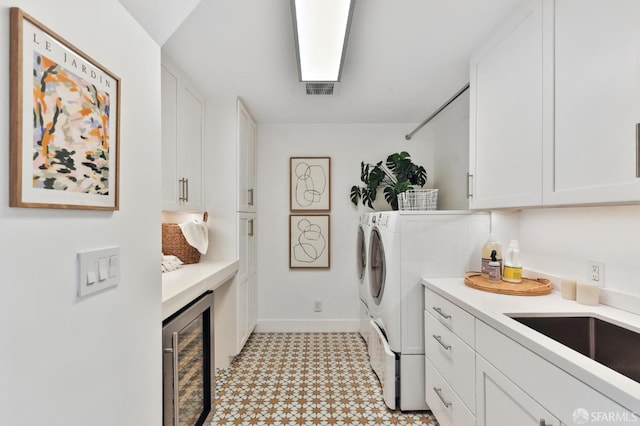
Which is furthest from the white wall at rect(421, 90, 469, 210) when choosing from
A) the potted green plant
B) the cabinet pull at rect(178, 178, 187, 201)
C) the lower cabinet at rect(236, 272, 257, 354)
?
the cabinet pull at rect(178, 178, 187, 201)

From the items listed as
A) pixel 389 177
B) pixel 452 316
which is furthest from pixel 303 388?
pixel 389 177

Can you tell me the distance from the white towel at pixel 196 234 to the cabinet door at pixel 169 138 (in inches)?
12.7

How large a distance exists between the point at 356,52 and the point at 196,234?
1712 millimetres

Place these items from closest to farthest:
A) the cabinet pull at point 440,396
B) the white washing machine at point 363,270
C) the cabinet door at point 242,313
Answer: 1. the cabinet pull at point 440,396
2. the cabinet door at point 242,313
3. the white washing machine at point 363,270

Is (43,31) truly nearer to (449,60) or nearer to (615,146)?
(615,146)

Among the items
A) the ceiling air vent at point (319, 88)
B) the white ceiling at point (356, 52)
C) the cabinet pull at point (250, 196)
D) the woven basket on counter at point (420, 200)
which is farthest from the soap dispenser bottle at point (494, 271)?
the cabinet pull at point (250, 196)

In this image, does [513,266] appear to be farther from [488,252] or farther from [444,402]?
[444,402]

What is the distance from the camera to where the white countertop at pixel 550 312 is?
2.79 ft

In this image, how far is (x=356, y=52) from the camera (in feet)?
6.75

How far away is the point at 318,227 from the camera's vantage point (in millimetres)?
3652

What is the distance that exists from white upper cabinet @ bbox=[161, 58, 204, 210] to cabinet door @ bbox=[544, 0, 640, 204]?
206 centimetres

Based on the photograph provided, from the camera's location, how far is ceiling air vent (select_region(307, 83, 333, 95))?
2.47m

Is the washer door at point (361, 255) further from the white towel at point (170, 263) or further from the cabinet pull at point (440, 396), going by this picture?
the white towel at point (170, 263)

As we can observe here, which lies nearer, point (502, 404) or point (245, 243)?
point (502, 404)
